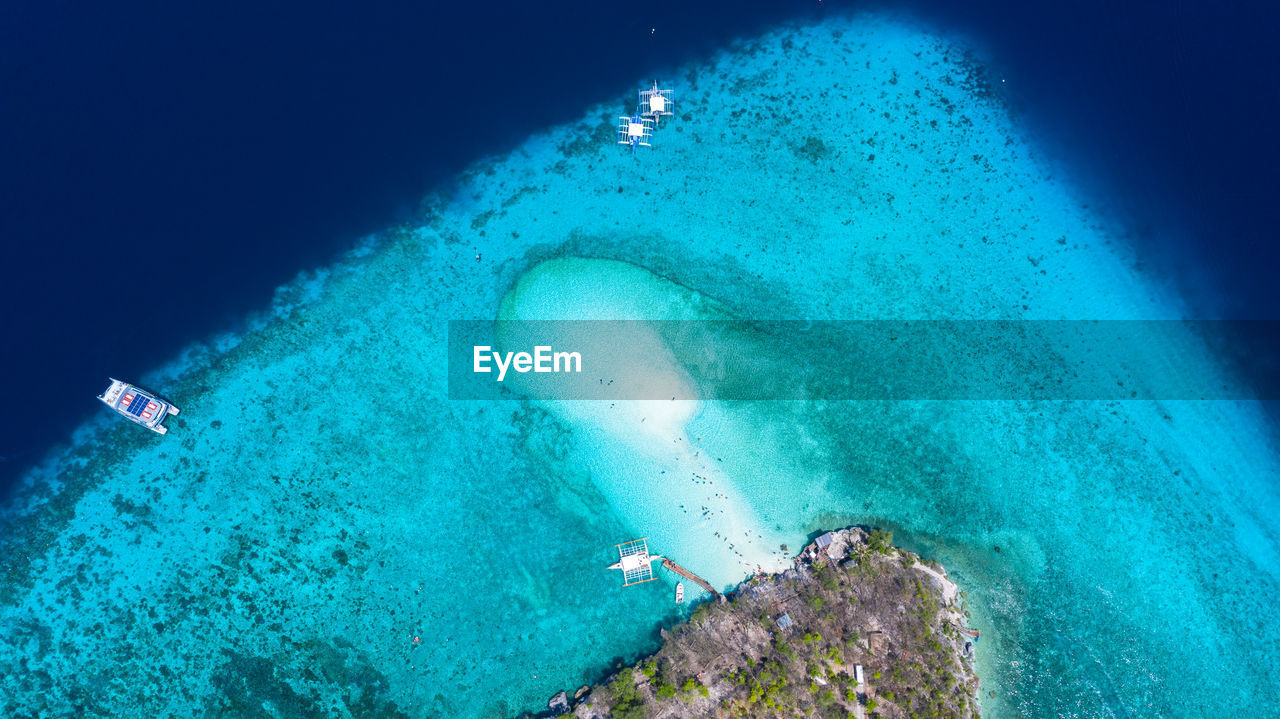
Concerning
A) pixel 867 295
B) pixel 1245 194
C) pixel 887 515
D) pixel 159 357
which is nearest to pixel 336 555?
pixel 159 357

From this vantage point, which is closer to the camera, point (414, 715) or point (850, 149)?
point (414, 715)

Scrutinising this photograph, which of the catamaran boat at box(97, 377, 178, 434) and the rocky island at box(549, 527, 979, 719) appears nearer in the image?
the rocky island at box(549, 527, 979, 719)

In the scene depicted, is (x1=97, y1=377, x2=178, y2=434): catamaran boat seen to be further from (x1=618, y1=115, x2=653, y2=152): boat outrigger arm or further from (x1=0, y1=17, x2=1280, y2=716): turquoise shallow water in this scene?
(x1=618, y1=115, x2=653, y2=152): boat outrigger arm

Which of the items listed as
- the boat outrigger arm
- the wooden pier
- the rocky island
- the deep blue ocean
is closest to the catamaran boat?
the deep blue ocean

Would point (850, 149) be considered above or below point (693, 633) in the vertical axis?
above

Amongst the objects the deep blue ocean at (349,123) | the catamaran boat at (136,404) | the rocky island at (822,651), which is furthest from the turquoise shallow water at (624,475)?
the deep blue ocean at (349,123)

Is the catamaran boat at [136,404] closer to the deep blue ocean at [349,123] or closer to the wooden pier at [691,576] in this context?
the deep blue ocean at [349,123]

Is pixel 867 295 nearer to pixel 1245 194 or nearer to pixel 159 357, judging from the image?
pixel 1245 194
